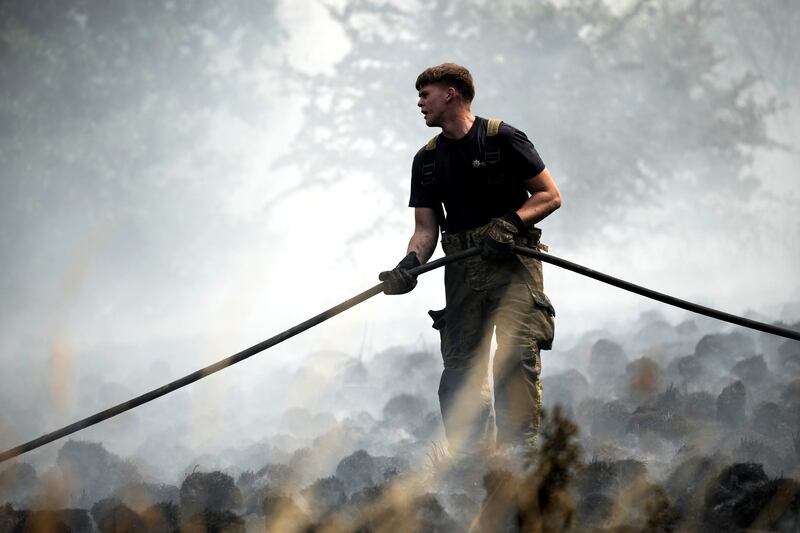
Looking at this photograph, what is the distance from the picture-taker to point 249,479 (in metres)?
20.8

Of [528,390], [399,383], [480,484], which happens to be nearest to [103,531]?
[480,484]

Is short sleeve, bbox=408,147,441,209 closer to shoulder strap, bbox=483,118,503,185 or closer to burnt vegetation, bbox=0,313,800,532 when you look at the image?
shoulder strap, bbox=483,118,503,185

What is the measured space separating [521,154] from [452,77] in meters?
0.90

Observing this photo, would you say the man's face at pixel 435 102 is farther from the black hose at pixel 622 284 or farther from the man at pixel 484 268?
the black hose at pixel 622 284

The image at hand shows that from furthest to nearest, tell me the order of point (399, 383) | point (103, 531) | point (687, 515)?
point (399, 383)
point (103, 531)
point (687, 515)

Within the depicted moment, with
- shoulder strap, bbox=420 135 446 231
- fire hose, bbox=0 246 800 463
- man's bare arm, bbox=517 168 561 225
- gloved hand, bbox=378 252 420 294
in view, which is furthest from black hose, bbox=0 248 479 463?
shoulder strap, bbox=420 135 446 231

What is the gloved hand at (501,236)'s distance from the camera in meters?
5.18

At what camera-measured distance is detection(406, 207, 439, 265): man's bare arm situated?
5.86m

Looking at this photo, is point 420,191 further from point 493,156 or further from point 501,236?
point 501,236

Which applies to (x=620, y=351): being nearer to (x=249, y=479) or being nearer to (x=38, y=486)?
(x=249, y=479)

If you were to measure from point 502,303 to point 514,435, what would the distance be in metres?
1.05

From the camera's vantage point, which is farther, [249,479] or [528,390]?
[249,479]

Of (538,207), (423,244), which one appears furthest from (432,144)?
(538,207)

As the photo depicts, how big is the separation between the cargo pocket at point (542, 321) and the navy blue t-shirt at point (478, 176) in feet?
2.55
